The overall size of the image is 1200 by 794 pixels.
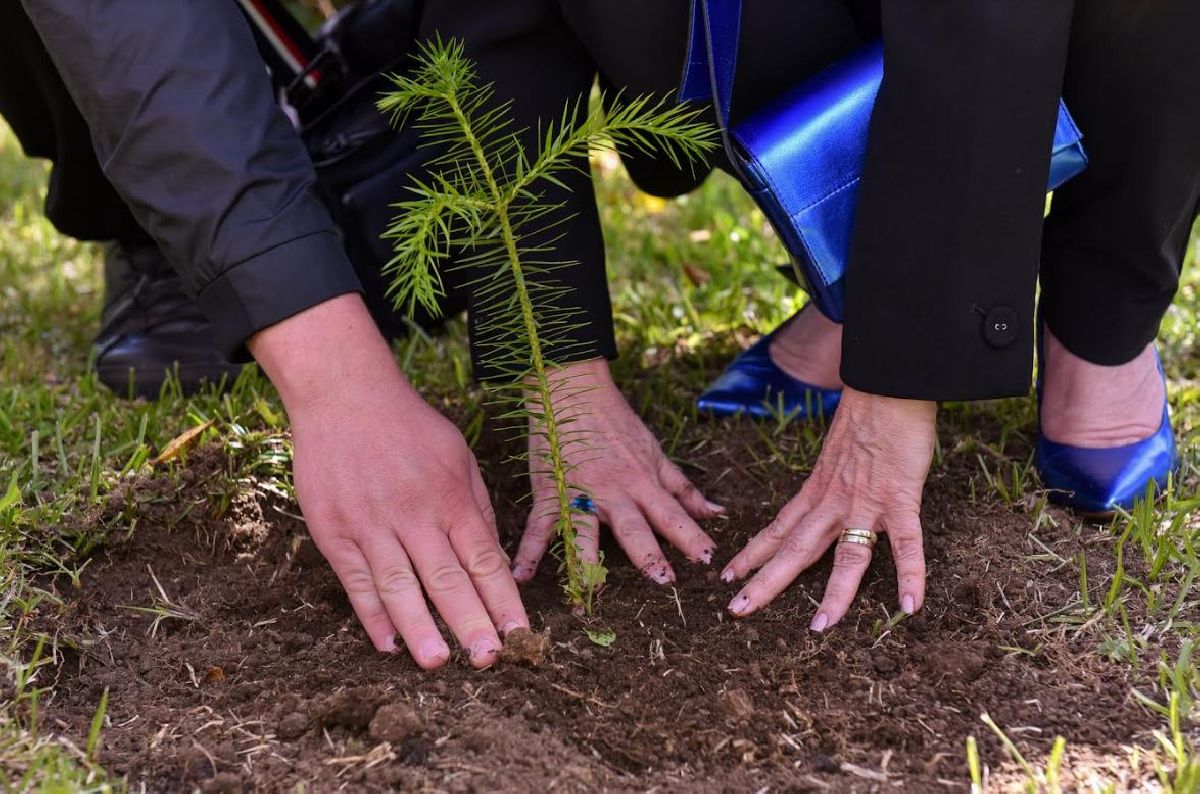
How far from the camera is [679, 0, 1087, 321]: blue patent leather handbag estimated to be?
1.65 meters

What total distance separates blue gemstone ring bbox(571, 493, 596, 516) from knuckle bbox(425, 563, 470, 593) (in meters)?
0.23

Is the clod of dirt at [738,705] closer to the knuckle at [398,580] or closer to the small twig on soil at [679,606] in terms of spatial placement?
the small twig on soil at [679,606]

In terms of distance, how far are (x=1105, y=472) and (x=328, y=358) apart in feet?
4.28

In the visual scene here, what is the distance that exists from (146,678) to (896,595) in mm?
1114

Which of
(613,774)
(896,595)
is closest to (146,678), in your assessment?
(613,774)

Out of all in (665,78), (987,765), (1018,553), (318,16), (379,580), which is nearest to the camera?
(987,765)

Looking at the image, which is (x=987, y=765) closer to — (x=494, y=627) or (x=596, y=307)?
(x=494, y=627)

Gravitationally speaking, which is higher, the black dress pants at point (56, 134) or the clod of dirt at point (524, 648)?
the black dress pants at point (56, 134)

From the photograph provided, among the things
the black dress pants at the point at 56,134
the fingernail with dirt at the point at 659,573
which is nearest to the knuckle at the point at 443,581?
the fingernail with dirt at the point at 659,573

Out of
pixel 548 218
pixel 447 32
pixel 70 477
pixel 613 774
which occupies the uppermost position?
pixel 447 32

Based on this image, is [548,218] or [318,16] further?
[318,16]

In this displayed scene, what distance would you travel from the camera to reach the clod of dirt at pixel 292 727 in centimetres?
148

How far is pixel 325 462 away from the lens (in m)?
1.64

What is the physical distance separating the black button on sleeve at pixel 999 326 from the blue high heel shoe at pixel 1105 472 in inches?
19.3
